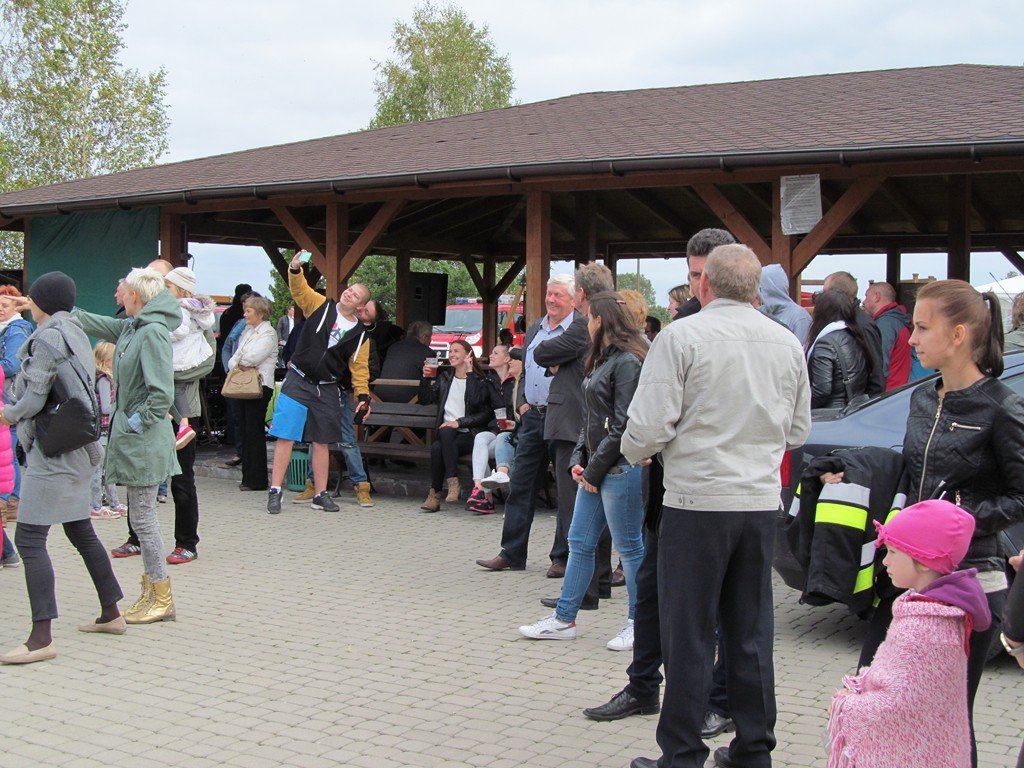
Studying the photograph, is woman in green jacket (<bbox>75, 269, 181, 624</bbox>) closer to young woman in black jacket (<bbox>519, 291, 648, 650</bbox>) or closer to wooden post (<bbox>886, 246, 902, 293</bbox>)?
young woman in black jacket (<bbox>519, 291, 648, 650</bbox>)

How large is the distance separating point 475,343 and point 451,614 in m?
21.5

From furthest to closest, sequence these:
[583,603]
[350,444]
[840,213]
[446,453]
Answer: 1. [350,444]
2. [446,453]
3. [840,213]
4. [583,603]

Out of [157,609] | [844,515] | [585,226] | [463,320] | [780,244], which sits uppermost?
[585,226]

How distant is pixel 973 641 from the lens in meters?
3.46

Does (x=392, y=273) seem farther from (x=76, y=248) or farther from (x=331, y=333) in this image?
(x=331, y=333)

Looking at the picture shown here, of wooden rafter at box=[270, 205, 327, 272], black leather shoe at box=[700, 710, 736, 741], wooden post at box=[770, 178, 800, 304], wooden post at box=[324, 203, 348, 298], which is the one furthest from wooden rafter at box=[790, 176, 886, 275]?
black leather shoe at box=[700, 710, 736, 741]

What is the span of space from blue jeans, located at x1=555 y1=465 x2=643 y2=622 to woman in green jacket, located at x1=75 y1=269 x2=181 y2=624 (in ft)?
7.82

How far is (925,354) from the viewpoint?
378cm

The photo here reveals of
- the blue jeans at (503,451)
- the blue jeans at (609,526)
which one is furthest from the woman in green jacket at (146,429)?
the blue jeans at (503,451)

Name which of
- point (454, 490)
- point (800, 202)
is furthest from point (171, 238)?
point (800, 202)

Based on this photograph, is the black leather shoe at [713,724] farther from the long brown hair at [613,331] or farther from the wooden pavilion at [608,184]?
the wooden pavilion at [608,184]

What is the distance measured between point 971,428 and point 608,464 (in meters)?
2.13

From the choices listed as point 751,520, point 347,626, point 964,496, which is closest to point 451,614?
point 347,626

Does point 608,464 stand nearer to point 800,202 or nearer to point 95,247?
point 800,202
